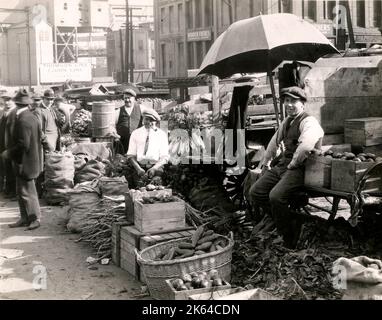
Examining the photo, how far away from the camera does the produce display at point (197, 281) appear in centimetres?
496

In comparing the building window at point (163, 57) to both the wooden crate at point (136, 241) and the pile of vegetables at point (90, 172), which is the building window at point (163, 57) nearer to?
the pile of vegetables at point (90, 172)

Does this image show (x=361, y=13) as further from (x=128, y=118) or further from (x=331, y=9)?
(x=128, y=118)

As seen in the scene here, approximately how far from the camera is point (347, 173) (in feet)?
18.9

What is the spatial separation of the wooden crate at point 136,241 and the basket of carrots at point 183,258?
0.23 metres

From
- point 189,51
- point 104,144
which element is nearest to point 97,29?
point 189,51

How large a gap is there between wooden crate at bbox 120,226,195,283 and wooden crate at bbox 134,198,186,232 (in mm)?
96

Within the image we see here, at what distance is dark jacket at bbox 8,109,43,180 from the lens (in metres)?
8.52

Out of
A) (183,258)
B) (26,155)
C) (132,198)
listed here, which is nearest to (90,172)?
(26,155)

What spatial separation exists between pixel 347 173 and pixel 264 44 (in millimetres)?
2503

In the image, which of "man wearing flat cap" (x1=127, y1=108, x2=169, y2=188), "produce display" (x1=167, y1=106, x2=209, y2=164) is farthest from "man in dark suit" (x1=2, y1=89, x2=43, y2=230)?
"produce display" (x1=167, y1=106, x2=209, y2=164)

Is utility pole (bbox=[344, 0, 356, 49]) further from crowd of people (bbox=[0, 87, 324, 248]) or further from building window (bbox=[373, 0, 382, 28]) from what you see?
crowd of people (bbox=[0, 87, 324, 248])

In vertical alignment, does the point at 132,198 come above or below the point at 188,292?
above

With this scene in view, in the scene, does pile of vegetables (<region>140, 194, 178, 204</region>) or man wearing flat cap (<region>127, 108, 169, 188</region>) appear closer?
pile of vegetables (<region>140, 194, 178, 204</region>)

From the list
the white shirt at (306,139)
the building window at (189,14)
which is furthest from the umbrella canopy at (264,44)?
the building window at (189,14)
